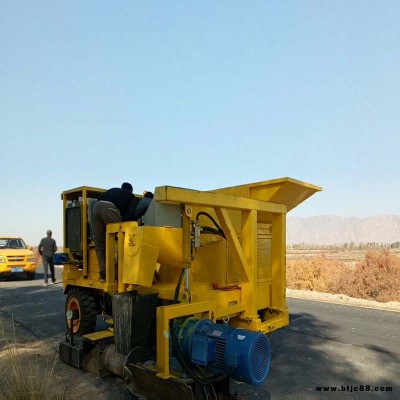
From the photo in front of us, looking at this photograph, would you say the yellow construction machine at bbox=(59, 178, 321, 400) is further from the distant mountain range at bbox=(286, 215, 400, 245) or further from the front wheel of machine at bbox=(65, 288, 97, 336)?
the distant mountain range at bbox=(286, 215, 400, 245)

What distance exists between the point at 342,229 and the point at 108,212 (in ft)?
500

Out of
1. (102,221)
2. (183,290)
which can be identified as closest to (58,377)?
(102,221)

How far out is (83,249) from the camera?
5746 mm

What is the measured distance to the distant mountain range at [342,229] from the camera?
439ft

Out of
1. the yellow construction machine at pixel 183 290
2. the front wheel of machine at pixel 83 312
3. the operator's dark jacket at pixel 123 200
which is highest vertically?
the operator's dark jacket at pixel 123 200

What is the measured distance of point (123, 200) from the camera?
5180 mm

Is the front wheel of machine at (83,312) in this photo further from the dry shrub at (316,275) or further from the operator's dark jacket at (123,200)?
the dry shrub at (316,275)

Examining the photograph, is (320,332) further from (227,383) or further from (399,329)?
(227,383)

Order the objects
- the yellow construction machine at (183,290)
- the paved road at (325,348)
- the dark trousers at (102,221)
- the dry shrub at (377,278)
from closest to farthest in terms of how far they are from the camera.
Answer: the yellow construction machine at (183,290)
the paved road at (325,348)
the dark trousers at (102,221)
the dry shrub at (377,278)

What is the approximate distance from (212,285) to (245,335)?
1406 mm

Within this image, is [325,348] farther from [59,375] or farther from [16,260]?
[16,260]

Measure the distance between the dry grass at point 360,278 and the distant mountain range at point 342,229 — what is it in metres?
121

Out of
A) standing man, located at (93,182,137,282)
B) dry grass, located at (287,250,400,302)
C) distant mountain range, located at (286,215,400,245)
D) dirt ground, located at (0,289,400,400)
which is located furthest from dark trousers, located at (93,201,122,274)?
distant mountain range, located at (286,215,400,245)

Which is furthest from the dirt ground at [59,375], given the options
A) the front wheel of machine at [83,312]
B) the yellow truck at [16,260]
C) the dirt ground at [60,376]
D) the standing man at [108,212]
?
the yellow truck at [16,260]
